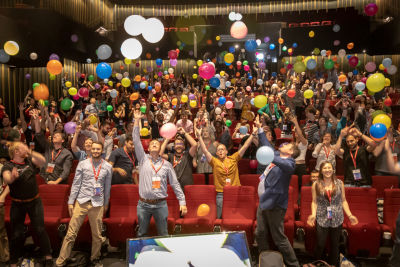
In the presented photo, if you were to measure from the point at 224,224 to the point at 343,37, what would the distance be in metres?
12.5

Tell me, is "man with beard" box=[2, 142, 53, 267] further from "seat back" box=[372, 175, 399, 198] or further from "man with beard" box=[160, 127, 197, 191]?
"seat back" box=[372, 175, 399, 198]

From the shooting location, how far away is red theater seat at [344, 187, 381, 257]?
3.80 meters

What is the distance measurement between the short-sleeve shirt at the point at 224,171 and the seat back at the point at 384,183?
1803 mm

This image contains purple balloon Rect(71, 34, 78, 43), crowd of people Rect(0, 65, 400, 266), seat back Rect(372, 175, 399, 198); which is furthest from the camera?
purple balloon Rect(71, 34, 78, 43)

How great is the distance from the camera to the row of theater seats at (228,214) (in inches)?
152

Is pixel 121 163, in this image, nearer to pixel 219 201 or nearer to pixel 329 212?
pixel 219 201

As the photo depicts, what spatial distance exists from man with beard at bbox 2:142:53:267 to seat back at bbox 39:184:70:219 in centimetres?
57

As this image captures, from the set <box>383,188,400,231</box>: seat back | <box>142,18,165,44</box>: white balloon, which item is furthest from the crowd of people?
<box>142,18,165,44</box>: white balloon

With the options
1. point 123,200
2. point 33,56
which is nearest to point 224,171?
point 123,200

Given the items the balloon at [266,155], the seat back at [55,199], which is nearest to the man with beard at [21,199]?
the seat back at [55,199]

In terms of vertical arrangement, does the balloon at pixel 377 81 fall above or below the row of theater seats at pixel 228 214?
above

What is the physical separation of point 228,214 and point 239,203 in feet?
0.59

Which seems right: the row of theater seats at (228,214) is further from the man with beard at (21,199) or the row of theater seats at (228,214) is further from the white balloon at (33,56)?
the white balloon at (33,56)

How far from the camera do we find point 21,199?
12.0 feet
